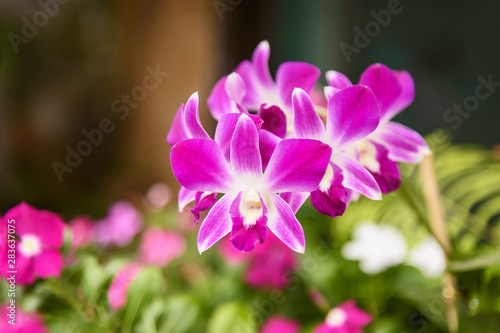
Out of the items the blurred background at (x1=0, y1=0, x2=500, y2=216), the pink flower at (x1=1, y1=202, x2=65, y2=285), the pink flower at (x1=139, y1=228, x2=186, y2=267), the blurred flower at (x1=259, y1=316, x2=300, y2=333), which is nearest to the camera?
the pink flower at (x1=1, y1=202, x2=65, y2=285)

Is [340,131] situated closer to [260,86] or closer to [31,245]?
[260,86]

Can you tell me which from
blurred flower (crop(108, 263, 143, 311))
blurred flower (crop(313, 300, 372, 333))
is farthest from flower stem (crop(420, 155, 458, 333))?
blurred flower (crop(108, 263, 143, 311))

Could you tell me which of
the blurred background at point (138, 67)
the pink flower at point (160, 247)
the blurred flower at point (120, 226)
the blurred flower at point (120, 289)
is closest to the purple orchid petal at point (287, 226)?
the blurred flower at point (120, 289)

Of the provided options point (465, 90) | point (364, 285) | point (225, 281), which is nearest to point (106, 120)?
point (465, 90)

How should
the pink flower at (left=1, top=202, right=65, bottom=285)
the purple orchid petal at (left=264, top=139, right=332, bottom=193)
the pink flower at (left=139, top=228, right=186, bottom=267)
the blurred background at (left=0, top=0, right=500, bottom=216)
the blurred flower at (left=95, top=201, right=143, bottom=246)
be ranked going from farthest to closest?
the blurred background at (left=0, top=0, right=500, bottom=216) < the blurred flower at (left=95, top=201, right=143, bottom=246) < the pink flower at (left=139, top=228, right=186, bottom=267) < the pink flower at (left=1, top=202, right=65, bottom=285) < the purple orchid petal at (left=264, top=139, right=332, bottom=193)

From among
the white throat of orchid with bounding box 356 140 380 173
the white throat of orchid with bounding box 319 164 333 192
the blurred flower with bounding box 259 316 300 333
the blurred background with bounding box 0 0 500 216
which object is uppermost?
the white throat of orchid with bounding box 319 164 333 192

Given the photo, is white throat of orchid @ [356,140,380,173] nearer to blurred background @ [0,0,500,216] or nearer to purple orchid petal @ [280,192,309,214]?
purple orchid petal @ [280,192,309,214]

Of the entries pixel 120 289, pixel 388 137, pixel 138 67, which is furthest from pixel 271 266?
pixel 138 67

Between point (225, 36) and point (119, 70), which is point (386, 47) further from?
point (119, 70)
